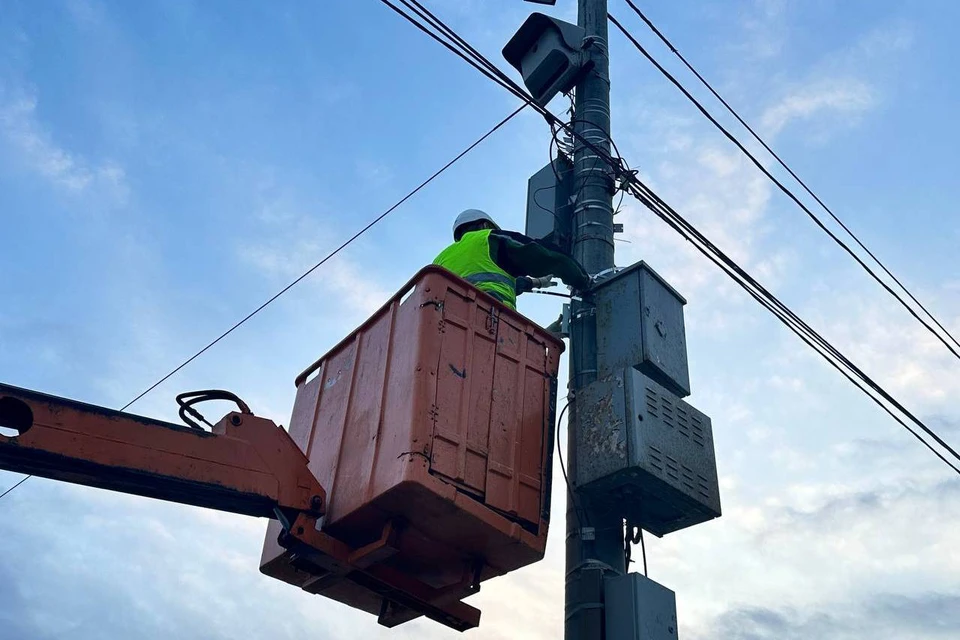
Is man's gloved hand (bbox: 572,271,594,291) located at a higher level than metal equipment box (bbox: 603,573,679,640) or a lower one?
higher

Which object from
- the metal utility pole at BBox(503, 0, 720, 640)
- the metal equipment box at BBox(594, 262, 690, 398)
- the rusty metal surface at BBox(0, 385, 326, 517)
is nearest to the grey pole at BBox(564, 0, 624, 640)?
the metal utility pole at BBox(503, 0, 720, 640)

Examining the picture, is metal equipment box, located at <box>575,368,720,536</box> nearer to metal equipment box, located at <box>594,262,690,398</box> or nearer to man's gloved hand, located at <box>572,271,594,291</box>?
metal equipment box, located at <box>594,262,690,398</box>

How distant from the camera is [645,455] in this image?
18.4 feet

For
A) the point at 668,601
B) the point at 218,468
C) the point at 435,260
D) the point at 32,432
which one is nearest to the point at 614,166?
the point at 435,260

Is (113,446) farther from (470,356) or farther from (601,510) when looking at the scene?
(601,510)

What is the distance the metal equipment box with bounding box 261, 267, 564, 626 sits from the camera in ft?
16.8

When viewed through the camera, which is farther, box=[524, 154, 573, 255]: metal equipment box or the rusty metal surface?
box=[524, 154, 573, 255]: metal equipment box

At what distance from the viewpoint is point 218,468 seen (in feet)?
16.7

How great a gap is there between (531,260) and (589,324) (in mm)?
581

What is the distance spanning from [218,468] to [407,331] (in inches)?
49.5

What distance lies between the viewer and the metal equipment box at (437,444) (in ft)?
16.8

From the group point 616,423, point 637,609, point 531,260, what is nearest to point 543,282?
point 531,260

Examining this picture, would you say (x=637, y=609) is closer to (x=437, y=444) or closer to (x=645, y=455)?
(x=645, y=455)

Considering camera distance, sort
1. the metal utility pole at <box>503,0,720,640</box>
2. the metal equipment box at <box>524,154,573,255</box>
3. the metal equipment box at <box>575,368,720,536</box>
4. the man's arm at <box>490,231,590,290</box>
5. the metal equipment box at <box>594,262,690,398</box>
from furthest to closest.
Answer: the metal equipment box at <box>524,154,573,255</box>
the man's arm at <box>490,231,590,290</box>
the metal equipment box at <box>594,262,690,398</box>
the metal equipment box at <box>575,368,720,536</box>
the metal utility pole at <box>503,0,720,640</box>
